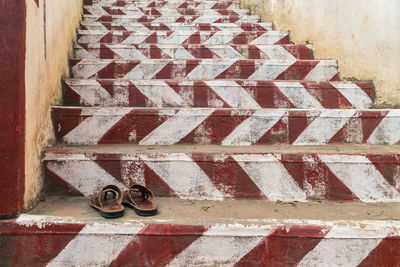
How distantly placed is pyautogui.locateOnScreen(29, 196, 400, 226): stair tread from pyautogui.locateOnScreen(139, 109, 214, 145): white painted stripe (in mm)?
366

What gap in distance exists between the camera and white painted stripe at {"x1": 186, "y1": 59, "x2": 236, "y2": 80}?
7.06 ft

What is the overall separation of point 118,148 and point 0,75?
59 centimetres

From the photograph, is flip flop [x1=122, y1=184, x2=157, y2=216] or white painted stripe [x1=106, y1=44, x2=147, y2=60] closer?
flip flop [x1=122, y1=184, x2=157, y2=216]

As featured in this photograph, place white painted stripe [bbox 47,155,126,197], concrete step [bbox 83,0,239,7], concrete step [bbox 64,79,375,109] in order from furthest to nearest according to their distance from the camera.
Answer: concrete step [bbox 83,0,239,7] < concrete step [bbox 64,79,375,109] < white painted stripe [bbox 47,155,126,197]

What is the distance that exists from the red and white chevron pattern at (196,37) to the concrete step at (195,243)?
1990mm

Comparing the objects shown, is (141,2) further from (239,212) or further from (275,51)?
(239,212)

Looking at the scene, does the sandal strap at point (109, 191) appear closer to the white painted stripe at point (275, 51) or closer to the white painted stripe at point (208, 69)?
the white painted stripe at point (208, 69)

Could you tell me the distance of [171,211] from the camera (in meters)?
1.24

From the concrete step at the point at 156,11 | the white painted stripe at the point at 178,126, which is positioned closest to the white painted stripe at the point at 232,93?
the white painted stripe at the point at 178,126

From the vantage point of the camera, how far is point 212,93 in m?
1.89

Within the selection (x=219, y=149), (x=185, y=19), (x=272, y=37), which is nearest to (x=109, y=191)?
(x=219, y=149)

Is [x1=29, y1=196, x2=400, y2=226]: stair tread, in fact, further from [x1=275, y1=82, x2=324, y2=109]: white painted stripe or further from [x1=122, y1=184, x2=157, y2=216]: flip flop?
[x1=275, y1=82, x2=324, y2=109]: white painted stripe

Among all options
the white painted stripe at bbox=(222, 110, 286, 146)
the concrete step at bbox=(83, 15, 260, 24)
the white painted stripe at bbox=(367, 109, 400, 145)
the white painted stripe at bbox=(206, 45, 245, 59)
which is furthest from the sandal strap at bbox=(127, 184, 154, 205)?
the concrete step at bbox=(83, 15, 260, 24)

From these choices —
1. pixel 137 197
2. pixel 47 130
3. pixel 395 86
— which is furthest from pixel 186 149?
pixel 395 86
